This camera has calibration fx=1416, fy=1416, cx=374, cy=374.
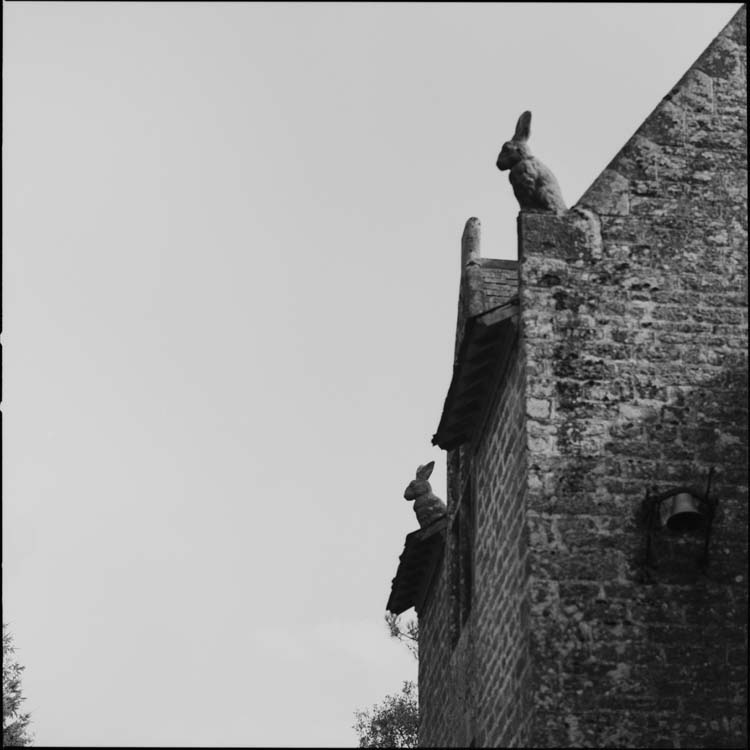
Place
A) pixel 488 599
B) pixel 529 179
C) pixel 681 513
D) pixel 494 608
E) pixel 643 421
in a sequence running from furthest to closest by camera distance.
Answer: pixel 529 179 < pixel 488 599 < pixel 494 608 < pixel 643 421 < pixel 681 513

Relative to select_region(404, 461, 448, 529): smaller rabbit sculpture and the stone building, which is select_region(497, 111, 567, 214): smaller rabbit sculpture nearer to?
the stone building

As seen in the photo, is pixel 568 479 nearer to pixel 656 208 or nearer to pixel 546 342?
pixel 546 342

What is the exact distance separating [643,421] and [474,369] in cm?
191

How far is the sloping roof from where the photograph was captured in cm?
1581

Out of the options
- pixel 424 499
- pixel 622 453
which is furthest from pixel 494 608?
pixel 424 499

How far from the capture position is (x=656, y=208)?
12562 mm

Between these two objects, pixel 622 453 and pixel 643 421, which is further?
pixel 643 421

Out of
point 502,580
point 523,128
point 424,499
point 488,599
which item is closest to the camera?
point 502,580

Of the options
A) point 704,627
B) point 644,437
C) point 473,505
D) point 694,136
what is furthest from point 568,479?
point 694,136

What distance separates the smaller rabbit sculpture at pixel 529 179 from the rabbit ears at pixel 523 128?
84mm

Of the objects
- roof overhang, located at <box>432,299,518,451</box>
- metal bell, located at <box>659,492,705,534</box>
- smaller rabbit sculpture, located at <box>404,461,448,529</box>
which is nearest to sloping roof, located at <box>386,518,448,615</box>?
smaller rabbit sculpture, located at <box>404,461,448,529</box>

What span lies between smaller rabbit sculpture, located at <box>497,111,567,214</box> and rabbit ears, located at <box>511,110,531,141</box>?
0.08 metres

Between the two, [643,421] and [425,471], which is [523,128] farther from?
[425,471]

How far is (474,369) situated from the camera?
1298cm
